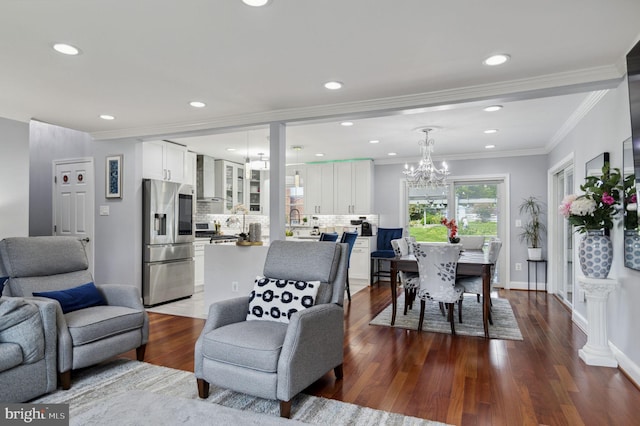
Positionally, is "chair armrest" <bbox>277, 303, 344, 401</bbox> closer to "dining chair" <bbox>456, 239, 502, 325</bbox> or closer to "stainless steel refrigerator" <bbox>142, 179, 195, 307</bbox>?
"dining chair" <bbox>456, 239, 502, 325</bbox>

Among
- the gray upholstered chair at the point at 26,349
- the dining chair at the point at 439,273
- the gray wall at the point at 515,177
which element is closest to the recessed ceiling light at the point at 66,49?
the gray upholstered chair at the point at 26,349

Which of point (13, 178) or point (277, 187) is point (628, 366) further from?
point (13, 178)

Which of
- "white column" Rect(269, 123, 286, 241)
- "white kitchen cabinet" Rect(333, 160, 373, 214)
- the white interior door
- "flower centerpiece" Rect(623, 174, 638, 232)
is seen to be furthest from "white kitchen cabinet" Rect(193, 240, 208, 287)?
"flower centerpiece" Rect(623, 174, 638, 232)

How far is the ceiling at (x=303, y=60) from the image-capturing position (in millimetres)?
2303

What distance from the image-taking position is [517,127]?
16.9 feet

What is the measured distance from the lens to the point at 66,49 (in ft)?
9.14

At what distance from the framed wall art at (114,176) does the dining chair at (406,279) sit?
3832mm

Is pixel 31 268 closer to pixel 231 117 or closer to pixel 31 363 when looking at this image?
pixel 31 363

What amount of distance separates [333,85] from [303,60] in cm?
57

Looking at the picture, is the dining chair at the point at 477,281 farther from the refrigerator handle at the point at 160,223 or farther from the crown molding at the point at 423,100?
the refrigerator handle at the point at 160,223

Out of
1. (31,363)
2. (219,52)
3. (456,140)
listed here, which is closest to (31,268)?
(31,363)

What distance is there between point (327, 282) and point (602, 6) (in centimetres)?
240

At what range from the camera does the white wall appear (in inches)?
117

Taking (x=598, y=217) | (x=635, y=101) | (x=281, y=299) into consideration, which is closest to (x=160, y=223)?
(x=281, y=299)
